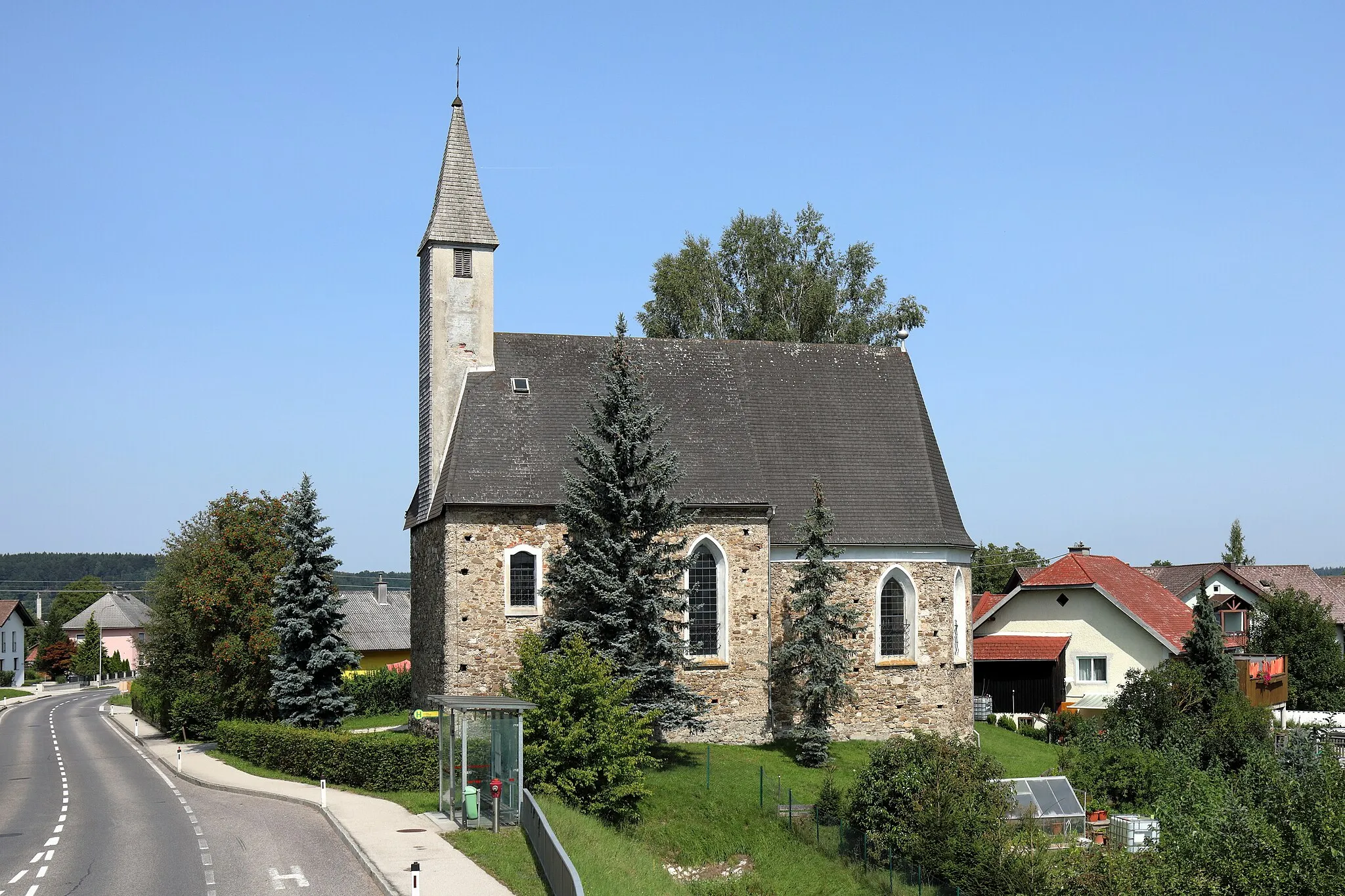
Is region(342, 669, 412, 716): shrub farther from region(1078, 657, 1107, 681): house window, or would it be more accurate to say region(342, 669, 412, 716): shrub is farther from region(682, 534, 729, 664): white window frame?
region(1078, 657, 1107, 681): house window

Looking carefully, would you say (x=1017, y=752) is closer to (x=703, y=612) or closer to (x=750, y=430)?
(x=703, y=612)

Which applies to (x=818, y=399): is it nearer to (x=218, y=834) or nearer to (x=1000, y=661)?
(x=1000, y=661)

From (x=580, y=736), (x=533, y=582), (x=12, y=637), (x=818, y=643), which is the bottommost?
(x=12, y=637)

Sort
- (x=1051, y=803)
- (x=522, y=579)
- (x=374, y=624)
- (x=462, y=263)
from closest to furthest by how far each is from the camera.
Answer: (x=1051, y=803) → (x=522, y=579) → (x=462, y=263) → (x=374, y=624)

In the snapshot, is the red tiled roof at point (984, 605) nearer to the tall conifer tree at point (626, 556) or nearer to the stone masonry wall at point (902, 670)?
the stone masonry wall at point (902, 670)

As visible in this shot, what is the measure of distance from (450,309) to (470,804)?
1696 centimetres

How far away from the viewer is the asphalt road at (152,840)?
18453mm

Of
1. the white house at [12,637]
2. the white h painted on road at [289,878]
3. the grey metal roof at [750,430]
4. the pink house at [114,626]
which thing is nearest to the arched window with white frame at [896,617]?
the grey metal roof at [750,430]

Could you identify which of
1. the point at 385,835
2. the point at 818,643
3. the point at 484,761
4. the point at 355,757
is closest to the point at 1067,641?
the point at 818,643

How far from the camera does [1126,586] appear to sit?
47.2m

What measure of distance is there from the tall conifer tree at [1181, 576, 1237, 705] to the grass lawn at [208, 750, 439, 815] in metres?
24.9

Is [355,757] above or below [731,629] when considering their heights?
below

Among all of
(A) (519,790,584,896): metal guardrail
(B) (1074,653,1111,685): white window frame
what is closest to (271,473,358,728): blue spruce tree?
(A) (519,790,584,896): metal guardrail

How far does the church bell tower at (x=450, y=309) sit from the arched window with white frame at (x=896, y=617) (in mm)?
12875
